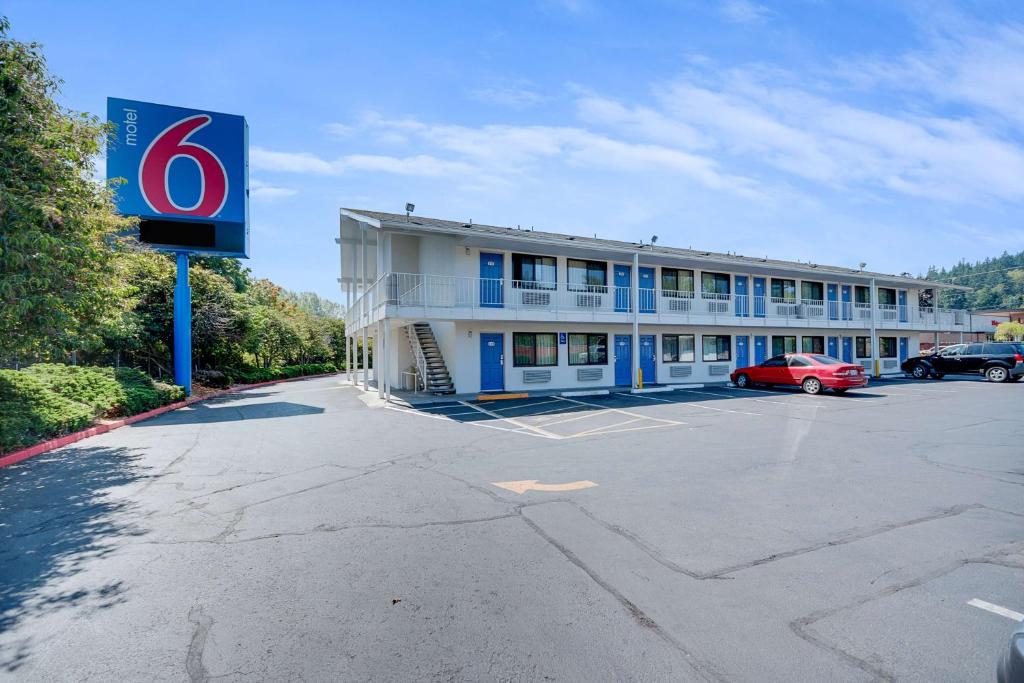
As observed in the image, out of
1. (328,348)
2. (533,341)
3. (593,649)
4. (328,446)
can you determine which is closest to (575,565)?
(593,649)

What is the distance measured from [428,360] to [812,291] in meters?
22.1

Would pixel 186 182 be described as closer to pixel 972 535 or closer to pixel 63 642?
pixel 63 642

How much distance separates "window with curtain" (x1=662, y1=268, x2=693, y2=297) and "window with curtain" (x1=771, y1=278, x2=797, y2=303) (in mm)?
5779

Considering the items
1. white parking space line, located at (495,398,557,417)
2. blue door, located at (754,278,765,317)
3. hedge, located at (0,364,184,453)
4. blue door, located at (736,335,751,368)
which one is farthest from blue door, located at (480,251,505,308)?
blue door, located at (754,278,765,317)

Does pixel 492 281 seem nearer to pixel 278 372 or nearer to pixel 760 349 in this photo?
pixel 760 349

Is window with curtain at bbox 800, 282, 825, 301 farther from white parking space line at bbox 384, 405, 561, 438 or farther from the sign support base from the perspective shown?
the sign support base

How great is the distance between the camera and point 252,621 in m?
3.48

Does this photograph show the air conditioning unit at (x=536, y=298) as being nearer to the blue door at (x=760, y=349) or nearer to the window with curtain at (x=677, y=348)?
the window with curtain at (x=677, y=348)

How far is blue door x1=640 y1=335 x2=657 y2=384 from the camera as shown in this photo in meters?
23.1

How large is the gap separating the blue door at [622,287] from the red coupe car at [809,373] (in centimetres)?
599

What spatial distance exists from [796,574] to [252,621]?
412 cm

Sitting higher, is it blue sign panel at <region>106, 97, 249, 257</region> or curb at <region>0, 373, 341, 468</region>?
blue sign panel at <region>106, 97, 249, 257</region>

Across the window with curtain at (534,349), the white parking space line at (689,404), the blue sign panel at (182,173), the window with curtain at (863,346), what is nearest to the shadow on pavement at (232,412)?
the blue sign panel at (182,173)

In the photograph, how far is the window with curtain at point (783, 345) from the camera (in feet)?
87.7
